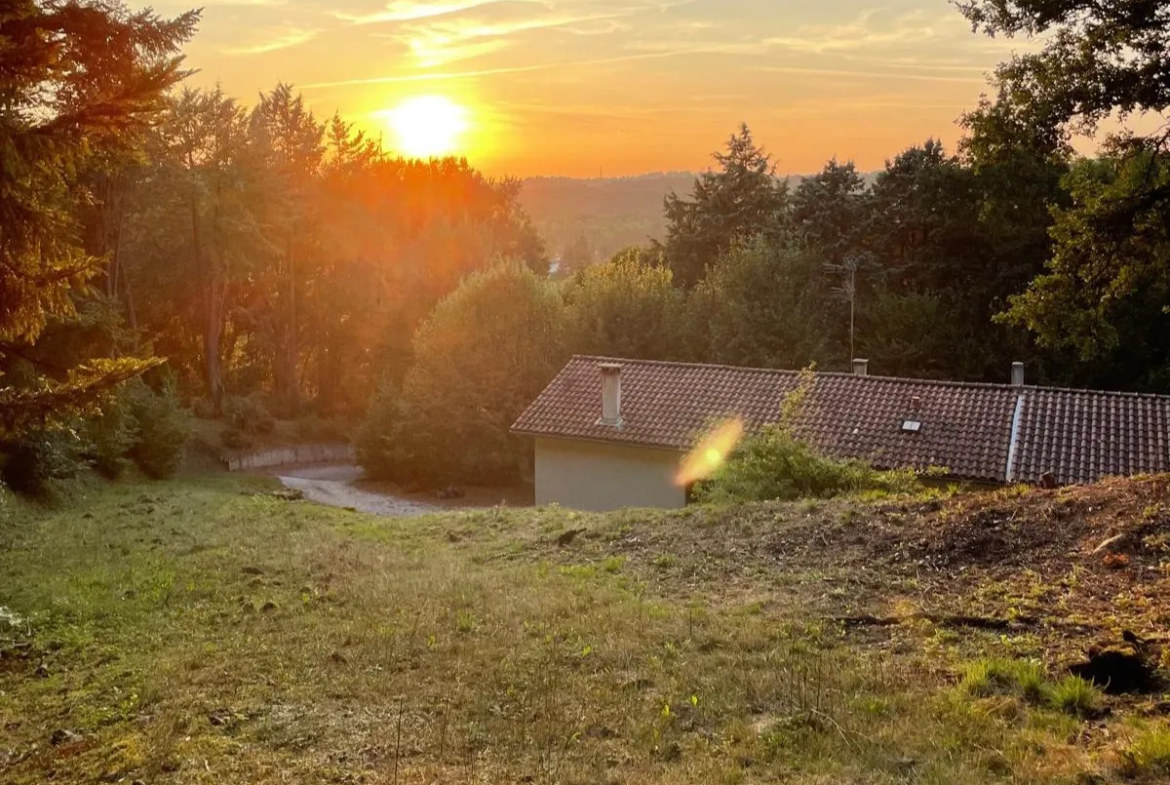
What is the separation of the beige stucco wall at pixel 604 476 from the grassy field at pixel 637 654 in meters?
12.9

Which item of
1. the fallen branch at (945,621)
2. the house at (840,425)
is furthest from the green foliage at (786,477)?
the fallen branch at (945,621)

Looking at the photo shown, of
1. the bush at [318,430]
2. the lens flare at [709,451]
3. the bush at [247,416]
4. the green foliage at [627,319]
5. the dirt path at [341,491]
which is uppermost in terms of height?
the green foliage at [627,319]

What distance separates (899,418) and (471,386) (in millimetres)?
20151

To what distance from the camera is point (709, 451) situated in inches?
958

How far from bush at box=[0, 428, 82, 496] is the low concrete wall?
16246mm

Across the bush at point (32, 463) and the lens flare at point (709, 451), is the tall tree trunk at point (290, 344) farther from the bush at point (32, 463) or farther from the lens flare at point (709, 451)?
the lens flare at point (709, 451)

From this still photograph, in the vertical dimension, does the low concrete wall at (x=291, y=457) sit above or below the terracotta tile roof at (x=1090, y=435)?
→ below

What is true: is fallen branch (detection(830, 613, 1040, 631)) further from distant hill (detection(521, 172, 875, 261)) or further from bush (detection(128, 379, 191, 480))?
distant hill (detection(521, 172, 875, 261))

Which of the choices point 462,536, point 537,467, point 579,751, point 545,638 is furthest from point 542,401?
point 579,751

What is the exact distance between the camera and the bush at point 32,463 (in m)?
22.4

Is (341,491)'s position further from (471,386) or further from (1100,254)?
(1100,254)

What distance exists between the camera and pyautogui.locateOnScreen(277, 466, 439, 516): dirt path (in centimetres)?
3219

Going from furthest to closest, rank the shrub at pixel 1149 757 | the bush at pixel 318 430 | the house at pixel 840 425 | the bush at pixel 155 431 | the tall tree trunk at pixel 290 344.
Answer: the tall tree trunk at pixel 290 344
the bush at pixel 318 430
the bush at pixel 155 431
the house at pixel 840 425
the shrub at pixel 1149 757

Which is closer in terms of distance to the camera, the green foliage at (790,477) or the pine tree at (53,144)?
the pine tree at (53,144)
